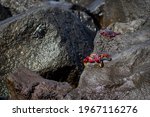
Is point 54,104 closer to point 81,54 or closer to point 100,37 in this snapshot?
point 81,54

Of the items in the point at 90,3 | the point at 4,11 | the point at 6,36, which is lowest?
the point at 90,3

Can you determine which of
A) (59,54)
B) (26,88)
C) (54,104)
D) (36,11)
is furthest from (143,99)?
(36,11)

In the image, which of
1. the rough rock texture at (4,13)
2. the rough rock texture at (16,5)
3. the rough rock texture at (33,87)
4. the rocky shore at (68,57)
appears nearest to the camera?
the rocky shore at (68,57)


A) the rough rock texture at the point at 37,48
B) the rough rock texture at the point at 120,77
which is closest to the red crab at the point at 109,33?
the rough rock texture at the point at 120,77

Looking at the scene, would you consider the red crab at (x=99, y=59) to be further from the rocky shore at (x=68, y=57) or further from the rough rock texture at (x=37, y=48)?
the rough rock texture at (x=37, y=48)

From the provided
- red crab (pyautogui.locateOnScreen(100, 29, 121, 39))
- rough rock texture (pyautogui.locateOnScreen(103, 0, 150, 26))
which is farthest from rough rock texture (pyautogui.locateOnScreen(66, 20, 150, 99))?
rough rock texture (pyautogui.locateOnScreen(103, 0, 150, 26))
